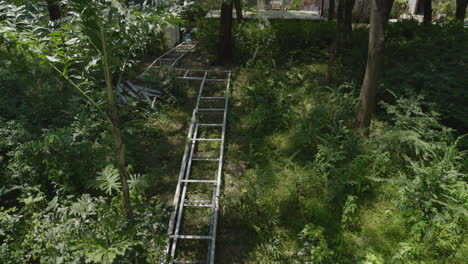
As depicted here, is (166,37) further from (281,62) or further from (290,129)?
(290,129)

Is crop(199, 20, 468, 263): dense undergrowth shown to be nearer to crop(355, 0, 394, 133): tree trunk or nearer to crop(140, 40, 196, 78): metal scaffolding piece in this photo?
crop(355, 0, 394, 133): tree trunk

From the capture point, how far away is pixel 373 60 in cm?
→ 539

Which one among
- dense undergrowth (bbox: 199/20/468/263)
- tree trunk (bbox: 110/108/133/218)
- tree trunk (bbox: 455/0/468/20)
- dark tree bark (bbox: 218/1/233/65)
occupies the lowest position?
dense undergrowth (bbox: 199/20/468/263)

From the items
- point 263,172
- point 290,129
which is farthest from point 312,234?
point 290,129

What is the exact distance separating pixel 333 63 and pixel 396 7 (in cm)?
1460

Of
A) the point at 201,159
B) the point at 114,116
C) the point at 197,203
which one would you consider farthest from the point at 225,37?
the point at 114,116

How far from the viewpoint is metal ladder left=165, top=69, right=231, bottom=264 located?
4309 millimetres

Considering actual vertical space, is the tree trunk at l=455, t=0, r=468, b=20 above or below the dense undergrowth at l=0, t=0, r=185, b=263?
above

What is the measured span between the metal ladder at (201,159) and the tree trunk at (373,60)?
2.66m

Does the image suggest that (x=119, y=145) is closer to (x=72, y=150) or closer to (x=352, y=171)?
(x=72, y=150)

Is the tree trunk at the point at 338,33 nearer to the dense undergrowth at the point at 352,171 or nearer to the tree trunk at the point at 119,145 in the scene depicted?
the dense undergrowth at the point at 352,171

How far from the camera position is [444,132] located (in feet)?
17.8

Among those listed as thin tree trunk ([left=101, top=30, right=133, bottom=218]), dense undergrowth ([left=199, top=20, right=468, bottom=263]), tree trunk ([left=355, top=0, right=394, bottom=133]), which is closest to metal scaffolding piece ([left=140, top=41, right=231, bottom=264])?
dense undergrowth ([left=199, top=20, right=468, bottom=263])

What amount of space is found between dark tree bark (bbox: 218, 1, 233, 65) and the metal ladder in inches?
33.5
